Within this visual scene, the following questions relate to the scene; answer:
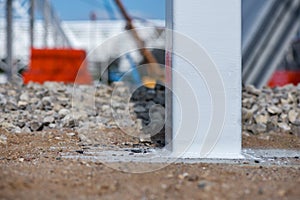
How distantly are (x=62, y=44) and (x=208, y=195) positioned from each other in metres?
10.6

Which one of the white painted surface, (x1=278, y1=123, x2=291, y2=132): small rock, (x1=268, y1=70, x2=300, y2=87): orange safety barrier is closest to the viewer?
the white painted surface

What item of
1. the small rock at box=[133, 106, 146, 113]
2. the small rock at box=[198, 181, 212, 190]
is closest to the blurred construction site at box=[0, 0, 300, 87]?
the small rock at box=[133, 106, 146, 113]

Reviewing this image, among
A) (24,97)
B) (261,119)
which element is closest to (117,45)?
(24,97)

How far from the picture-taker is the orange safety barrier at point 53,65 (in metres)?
10.4

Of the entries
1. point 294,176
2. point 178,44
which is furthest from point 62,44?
point 294,176

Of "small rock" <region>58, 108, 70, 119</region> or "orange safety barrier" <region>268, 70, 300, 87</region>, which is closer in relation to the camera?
"small rock" <region>58, 108, 70, 119</region>

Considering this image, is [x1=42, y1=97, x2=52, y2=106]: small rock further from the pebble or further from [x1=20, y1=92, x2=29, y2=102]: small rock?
[x1=20, y1=92, x2=29, y2=102]: small rock

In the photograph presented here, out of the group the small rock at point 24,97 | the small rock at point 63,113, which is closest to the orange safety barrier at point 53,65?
the small rock at point 24,97

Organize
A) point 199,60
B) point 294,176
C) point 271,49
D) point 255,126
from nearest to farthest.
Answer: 1. point 294,176
2. point 199,60
3. point 255,126
4. point 271,49

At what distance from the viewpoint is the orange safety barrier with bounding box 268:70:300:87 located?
10133 millimetres

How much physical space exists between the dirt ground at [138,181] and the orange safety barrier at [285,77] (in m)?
7.01

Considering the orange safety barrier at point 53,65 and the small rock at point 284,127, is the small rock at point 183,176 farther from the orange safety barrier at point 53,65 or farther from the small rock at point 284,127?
the orange safety barrier at point 53,65

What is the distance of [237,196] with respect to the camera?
2.36 meters

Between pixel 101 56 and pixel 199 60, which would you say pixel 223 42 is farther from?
pixel 101 56
